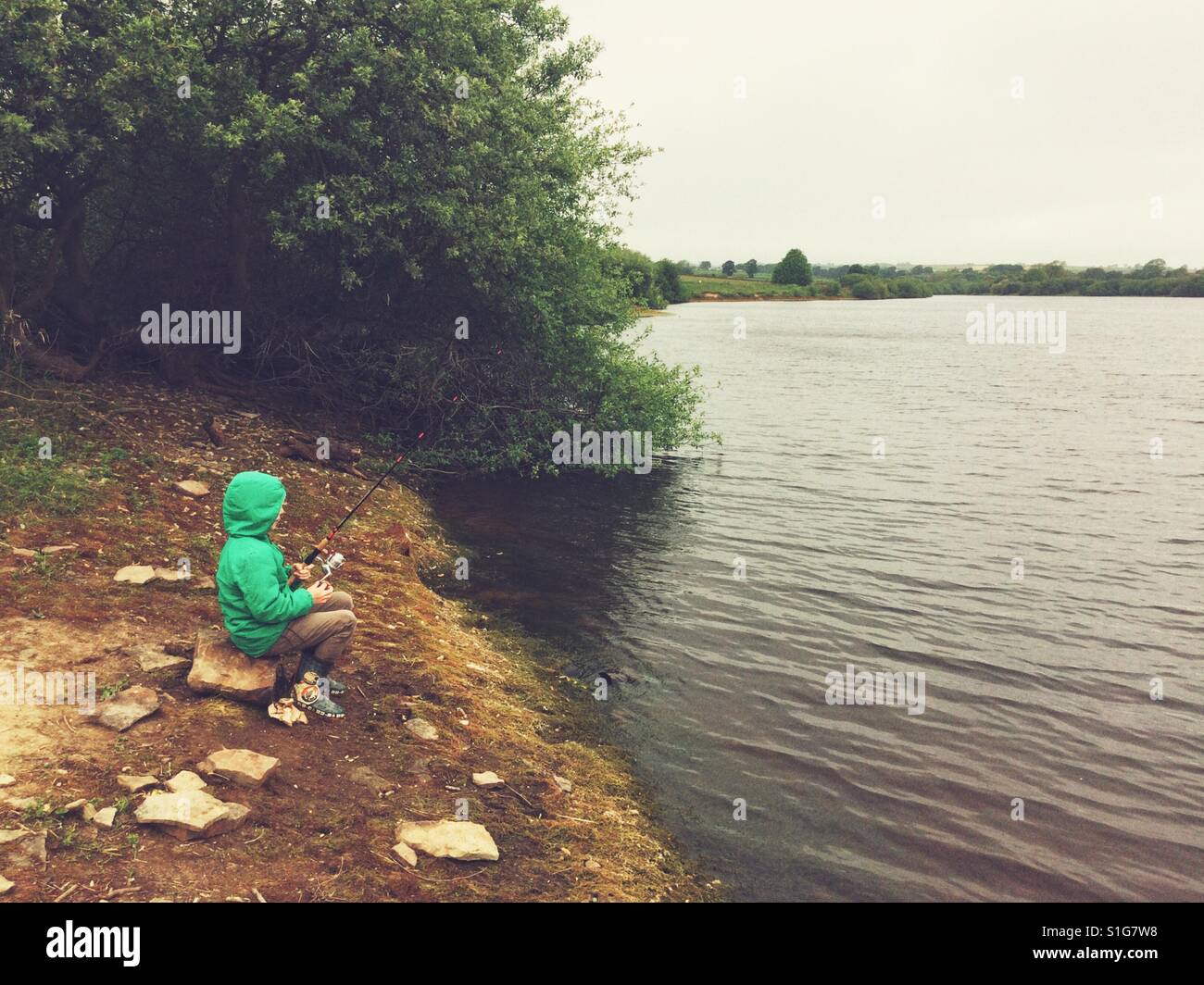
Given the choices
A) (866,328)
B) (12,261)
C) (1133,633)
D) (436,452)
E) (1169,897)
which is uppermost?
(866,328)

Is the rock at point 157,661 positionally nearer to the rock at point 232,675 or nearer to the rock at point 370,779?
the rock at point 232,675

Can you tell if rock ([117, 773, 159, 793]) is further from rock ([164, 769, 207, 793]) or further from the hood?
the hood

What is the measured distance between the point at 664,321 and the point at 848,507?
3893 inches

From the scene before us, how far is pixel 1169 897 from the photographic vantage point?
7.82 meters

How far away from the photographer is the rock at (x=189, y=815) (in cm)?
629

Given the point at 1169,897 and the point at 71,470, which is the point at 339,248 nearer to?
the point at 71,470

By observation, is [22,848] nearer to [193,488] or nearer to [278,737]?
[278,737]

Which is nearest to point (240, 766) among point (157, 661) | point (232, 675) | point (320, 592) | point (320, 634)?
point (232, 675)

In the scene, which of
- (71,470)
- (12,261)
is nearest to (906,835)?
(71,470)

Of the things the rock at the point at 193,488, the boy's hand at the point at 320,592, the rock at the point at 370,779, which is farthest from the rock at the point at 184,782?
the rock at the point at 193,488

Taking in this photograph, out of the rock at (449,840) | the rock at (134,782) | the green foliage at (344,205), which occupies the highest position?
the green foliage at (344,205)

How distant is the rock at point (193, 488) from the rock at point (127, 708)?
261 inches

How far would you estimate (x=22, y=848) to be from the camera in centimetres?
581

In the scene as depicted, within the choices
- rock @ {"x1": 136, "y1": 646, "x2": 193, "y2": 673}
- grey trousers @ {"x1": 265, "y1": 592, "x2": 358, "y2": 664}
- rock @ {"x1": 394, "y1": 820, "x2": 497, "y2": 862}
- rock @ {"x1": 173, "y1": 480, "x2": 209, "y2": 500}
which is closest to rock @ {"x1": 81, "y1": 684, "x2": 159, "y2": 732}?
rock @ {"x1": 136, "y1": 646, "x2": 193, "y2": 673}
